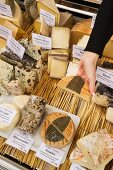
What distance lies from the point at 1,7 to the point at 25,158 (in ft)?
3.45

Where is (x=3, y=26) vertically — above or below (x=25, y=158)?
above

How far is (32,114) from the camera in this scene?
1.54 m

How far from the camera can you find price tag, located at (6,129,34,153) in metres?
1.52

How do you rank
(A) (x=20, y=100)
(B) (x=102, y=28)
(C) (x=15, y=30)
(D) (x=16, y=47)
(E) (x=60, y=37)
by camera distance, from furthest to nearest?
(C) (x=15, y=30)
(E) (x=60, y=37)
(D) (x=16, y=47)
(A) (x=20, y=100)
(B) (x=102, y=28)

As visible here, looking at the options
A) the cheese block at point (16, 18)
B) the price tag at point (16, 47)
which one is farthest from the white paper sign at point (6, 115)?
the cheese block at point (16, 18)

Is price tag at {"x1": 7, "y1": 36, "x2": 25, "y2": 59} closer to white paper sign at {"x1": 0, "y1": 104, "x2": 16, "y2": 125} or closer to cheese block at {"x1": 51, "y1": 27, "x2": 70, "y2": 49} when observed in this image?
cheese block at {"x1": 51, "y1": 27, "x2": 70, "y2": 49}

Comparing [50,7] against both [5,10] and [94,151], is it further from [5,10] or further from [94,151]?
[94,151]

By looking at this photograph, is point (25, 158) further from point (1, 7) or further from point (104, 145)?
point (1, 7)

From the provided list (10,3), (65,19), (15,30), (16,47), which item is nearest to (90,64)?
(16,47)

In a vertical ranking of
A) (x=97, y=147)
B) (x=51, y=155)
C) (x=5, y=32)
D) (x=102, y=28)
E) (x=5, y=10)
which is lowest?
(x=51, y=155)

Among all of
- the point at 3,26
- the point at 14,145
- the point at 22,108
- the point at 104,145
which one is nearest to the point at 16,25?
the point at 3,26

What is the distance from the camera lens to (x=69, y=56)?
76.1 inches

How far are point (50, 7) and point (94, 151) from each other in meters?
0.98

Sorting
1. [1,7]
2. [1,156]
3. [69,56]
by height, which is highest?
[1,7]
